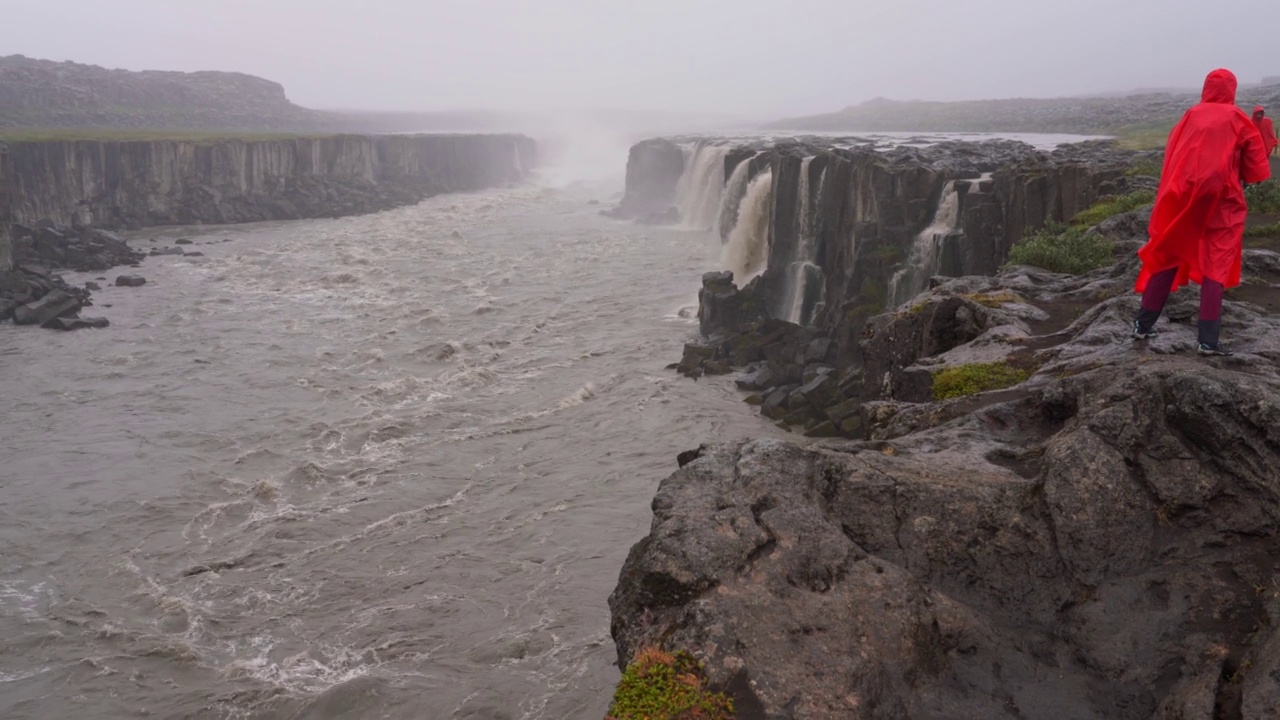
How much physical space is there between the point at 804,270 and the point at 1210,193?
78.1 feet

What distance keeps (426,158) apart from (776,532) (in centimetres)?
8704

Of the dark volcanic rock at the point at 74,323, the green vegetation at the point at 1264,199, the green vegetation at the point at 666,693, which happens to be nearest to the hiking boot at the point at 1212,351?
the green vegetation at the point at 666,693

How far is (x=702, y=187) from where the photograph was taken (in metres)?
52.6

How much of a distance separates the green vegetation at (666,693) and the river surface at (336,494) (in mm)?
5874

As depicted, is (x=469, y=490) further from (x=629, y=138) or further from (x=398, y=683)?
(x=629, y=138)

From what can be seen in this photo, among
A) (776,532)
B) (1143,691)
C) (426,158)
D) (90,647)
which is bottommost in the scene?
(90,647)

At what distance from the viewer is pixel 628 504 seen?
18.0 m

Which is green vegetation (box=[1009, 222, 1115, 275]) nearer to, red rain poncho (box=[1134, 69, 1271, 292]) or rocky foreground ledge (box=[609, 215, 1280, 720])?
red rain poncho (box=[1134, 69, 1271, 292])

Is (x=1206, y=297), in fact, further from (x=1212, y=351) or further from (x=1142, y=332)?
(x=1142, y=332)

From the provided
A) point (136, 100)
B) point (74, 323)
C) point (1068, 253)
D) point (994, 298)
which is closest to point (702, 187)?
point (74, 323)

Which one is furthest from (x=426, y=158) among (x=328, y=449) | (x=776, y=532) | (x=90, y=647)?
(x=776, y=532)

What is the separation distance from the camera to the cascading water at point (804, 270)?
3150 cm

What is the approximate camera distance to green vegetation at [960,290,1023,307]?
490 inches

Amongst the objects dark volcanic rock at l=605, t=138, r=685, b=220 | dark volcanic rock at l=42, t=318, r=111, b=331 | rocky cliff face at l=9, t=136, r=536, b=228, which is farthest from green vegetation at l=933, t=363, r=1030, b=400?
rocky cliff face at l=9, t=136, r=536, b=228
